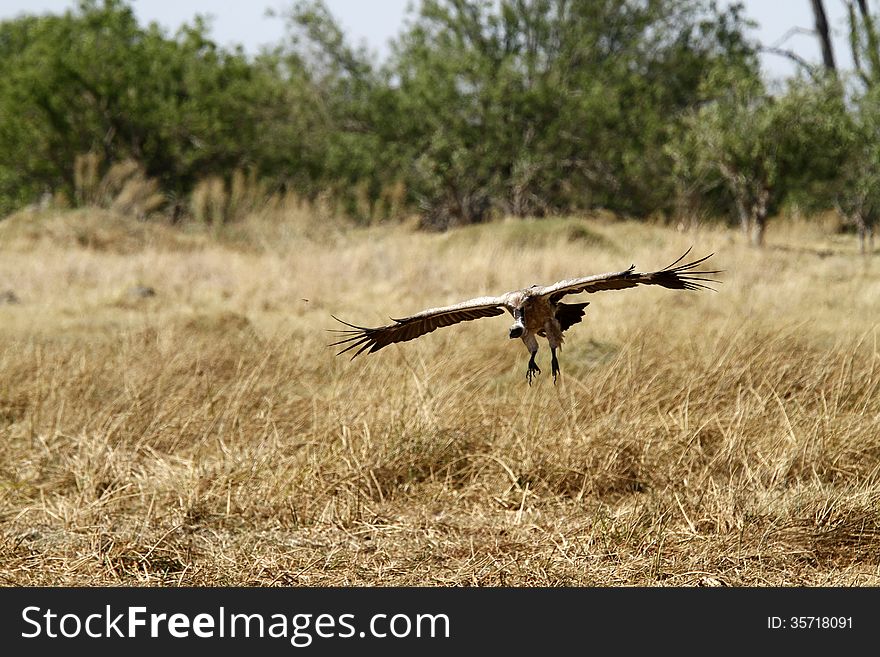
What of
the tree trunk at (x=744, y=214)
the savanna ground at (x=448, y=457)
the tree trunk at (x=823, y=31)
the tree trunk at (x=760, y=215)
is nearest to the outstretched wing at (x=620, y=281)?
the savanna ground at (x=448, y=457)

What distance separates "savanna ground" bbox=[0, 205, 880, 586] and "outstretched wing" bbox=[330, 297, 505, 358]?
7.66 ft

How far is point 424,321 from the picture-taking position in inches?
62.6

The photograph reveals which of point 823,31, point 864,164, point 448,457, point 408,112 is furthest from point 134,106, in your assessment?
point 448,457

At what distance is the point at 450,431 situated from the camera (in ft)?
15.8

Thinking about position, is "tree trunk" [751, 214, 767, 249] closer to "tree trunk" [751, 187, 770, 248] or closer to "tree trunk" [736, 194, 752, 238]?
"tree trunk" [751, 187, 770, 248]

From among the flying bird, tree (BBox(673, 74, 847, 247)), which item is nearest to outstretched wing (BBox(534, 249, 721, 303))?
the flying bird

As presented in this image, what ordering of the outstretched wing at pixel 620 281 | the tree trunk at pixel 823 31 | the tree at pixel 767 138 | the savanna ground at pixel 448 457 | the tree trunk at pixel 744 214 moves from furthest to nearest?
the tree trunk at pixel 823 31
the tree trunk at pixel 744 214
the tree at pixel 767 138
the savanna ground at pixel 448 457
the outstretched wing at pixel 620 281

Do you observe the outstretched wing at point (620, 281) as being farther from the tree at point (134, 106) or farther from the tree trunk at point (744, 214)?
the tree at point (134, 106)

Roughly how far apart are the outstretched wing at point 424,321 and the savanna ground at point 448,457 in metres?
2.34

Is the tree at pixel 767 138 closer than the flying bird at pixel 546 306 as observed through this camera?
No

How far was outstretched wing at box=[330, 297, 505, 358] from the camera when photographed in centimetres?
147

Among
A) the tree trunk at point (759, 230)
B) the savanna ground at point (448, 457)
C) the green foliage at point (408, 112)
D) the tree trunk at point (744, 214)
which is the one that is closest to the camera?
the savanna ground at point (448, 457)

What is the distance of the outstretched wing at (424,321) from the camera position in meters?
1.47

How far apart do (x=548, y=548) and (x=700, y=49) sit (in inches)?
788
